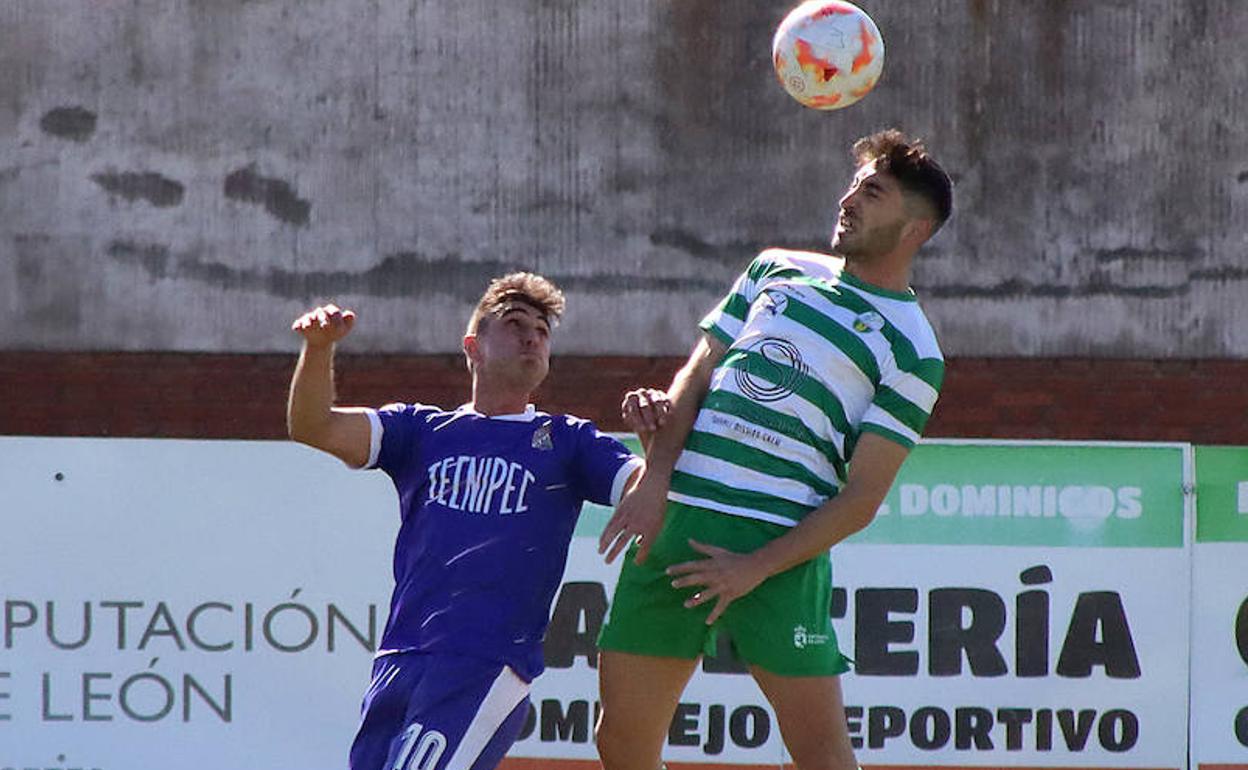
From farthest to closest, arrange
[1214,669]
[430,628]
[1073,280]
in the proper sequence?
[1073,280] < [1214,669] < [430,628]

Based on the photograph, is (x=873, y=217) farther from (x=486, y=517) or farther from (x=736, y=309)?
(x=486, y=517)

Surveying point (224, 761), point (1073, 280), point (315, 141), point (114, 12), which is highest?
point (114, 12)

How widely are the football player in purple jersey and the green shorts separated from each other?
0.23 metres

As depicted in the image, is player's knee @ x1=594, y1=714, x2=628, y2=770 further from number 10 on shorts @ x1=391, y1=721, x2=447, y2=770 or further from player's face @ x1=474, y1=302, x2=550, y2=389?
player's face @ x1=474, y1=302, x2=550, y2=389

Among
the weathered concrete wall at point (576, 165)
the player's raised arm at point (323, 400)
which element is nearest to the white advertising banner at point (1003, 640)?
the weathered concrete wall at point (576, 165)

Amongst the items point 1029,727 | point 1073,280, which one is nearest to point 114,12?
point 1073,280

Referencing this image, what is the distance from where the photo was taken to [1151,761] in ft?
26.4

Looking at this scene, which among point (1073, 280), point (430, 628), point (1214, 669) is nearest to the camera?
point (430, 628)

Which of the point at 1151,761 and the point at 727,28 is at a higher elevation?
the point at 727,28

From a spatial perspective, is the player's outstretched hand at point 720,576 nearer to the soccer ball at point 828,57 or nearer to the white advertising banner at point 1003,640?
the soccer ball at point 828,57

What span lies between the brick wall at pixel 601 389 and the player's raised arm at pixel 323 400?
450 centimetres

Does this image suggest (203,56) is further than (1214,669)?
Yes

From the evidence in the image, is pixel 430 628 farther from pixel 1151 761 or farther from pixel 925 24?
pixel 925 24

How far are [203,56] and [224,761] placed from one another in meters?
3.54
